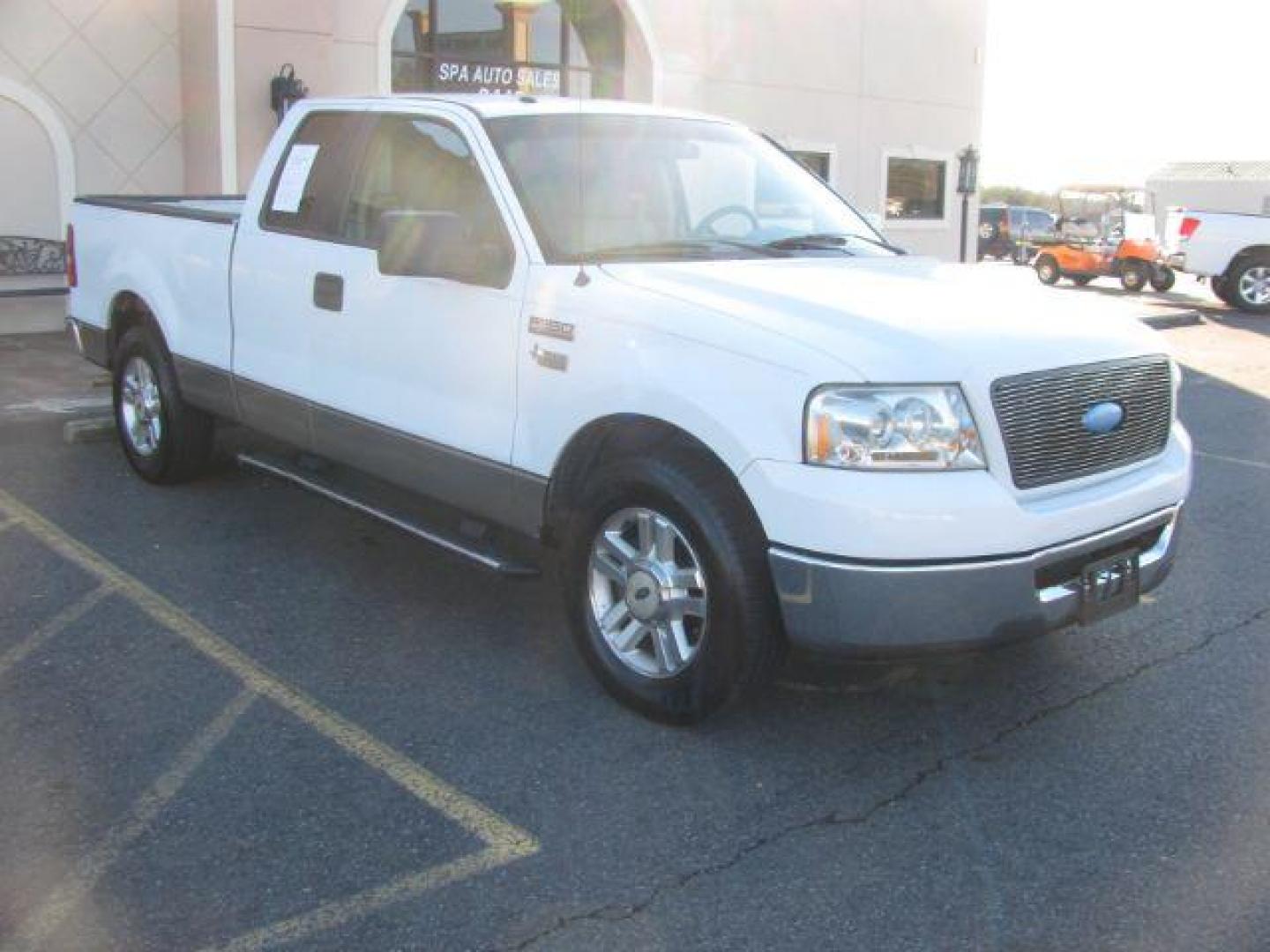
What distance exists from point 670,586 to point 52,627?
2.49 meters

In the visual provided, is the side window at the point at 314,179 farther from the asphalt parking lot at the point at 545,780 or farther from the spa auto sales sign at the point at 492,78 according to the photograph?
the spa auto sales sign at the point at 492,78

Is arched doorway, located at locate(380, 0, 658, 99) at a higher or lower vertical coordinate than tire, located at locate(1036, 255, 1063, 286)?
higher

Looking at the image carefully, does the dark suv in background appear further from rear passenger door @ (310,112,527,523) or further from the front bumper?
the front bumper

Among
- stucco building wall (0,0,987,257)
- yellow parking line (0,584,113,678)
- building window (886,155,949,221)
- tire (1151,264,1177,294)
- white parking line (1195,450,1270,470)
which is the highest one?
stucco building wall (0,0,987,257)

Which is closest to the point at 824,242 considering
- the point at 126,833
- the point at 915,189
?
the point at 126,833

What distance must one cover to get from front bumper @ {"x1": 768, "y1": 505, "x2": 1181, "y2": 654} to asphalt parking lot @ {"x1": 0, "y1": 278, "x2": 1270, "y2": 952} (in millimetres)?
496

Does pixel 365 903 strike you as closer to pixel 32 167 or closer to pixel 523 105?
pixel 523 105

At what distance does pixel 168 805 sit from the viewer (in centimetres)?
359

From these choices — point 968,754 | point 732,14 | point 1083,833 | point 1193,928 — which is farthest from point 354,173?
point 732,14

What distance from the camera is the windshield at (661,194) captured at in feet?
15.2

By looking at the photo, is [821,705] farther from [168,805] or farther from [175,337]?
[175,337]

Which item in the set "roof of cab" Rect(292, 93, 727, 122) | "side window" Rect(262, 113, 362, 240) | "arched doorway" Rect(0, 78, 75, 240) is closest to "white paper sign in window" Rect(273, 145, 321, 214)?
"side window" Rect(262, 113, 362, 240)

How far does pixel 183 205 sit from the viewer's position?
711 cm

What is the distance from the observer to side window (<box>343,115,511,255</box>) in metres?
4.71
